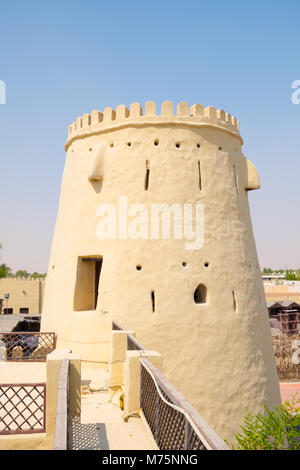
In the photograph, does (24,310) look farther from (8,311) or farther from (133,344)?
(133,344)

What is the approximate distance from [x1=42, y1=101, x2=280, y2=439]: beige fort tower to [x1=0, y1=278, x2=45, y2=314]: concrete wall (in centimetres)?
2556

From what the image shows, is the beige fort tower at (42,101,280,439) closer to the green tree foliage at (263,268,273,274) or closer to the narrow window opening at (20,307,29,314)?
the narrow window opening at (20,307,29,314)

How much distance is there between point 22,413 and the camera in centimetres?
707

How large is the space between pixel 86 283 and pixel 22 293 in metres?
26.5

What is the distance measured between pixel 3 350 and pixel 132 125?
8.00 m

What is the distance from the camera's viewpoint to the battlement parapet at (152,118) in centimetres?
1173

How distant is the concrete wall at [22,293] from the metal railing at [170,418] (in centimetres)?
3223

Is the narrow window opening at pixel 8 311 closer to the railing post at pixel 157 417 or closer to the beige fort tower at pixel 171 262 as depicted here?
the beige fort tower at pixel 171 262

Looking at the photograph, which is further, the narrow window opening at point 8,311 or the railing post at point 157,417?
the narrow window opening at point 8,311

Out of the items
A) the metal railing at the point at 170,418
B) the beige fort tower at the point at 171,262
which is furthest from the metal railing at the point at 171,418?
the beige fort tower at the point at 171,262

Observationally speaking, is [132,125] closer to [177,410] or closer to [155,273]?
[155,273]

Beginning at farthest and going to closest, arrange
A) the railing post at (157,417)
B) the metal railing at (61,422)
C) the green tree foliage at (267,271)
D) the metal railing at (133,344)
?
1. the green tree foliage at (267,271)
2. the metal railing at (133,344)
3. the railing post at (157,417)
4. the metal railing at (61,422)

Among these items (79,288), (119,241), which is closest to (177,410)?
(119,241)

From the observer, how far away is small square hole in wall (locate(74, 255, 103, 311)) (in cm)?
1202
